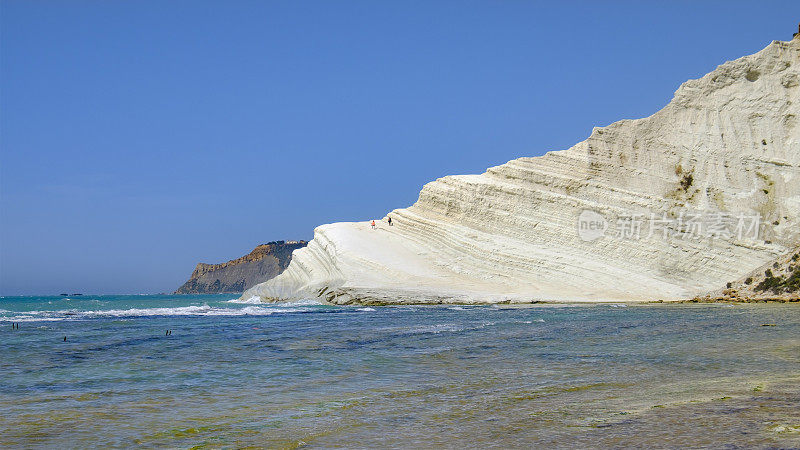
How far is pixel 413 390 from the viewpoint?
8555mm

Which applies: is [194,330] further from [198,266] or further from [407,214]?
[198,266]

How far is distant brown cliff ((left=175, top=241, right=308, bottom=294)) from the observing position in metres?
164

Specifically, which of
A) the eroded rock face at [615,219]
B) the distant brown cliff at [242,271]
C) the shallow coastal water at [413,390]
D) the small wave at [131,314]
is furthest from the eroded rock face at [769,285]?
the distant brown cliff at [242,271]

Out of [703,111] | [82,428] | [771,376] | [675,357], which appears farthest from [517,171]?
[82,428]

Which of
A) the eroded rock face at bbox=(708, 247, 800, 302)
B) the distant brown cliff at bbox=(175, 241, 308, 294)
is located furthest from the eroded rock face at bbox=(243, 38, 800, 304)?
the distant brown cliff at bbox=(175, 241, 308, 294)

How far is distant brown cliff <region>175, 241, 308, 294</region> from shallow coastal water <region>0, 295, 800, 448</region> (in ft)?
476

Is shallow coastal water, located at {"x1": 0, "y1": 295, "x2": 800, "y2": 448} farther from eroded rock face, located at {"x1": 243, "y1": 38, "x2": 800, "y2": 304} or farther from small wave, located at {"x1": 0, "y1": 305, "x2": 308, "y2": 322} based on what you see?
eroded rock face, located at {"x1": 243, "y1": 38, "x2": 800, "y2": 304}

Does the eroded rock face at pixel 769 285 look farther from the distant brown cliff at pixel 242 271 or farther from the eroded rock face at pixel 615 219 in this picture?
the distant brown cliff at pixel 242 271

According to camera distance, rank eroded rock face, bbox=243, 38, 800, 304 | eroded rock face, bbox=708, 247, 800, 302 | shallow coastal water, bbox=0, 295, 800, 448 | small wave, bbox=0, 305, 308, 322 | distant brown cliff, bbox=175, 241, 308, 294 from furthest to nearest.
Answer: distant brown cliff, bbox=175, 241, 308, 294 → eroded rock face, bbox=243, 38, 800, 304 → eroded rock face, bbox=708, 247, 800, 302 → small wave, bbox=0, 305, 308, 322 → shallow coastal water, bbox=0, 295, 800, 448

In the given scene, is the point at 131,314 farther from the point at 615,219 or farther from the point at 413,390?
the point at 615,219

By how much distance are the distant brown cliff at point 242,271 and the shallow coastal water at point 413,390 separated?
14519 centimetres

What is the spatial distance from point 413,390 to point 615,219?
108 feet

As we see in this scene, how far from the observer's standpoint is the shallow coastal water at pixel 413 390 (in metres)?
5.98

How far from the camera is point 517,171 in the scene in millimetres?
41781
